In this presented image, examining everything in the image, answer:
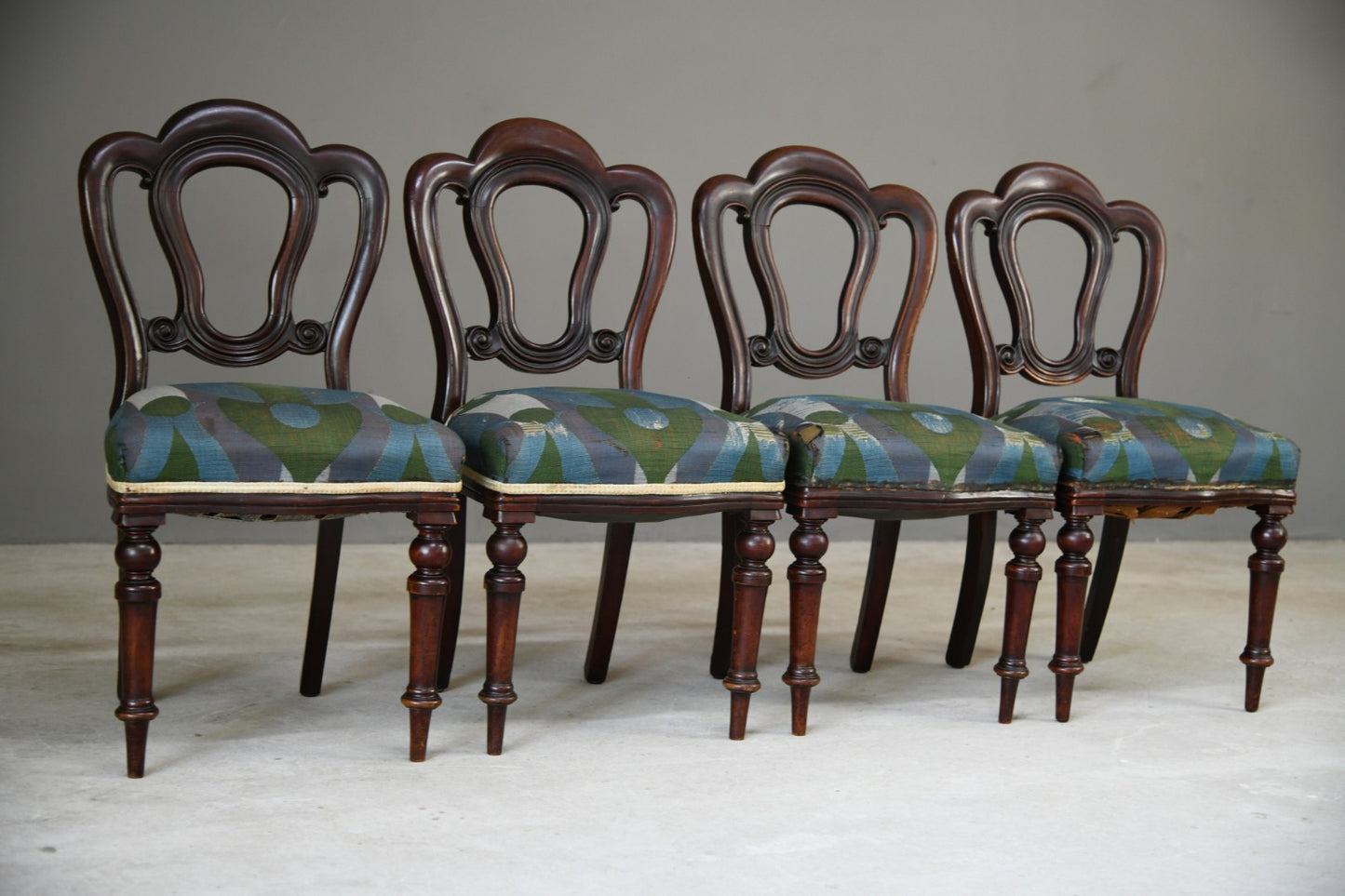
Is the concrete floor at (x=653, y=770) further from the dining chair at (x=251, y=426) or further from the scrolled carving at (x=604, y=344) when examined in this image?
the scrolled carving at (x=604, y=344)

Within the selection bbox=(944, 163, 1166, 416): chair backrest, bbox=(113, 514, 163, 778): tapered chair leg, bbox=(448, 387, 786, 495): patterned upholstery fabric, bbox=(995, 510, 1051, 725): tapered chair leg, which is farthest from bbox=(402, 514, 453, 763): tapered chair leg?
bbox=(944, 163, 1166, 416): chair backrest

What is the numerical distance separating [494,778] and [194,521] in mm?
2853

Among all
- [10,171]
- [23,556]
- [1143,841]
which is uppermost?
[10,171]

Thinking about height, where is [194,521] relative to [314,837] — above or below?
below

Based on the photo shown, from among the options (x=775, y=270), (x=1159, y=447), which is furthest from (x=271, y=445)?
(x=1159, y=447)

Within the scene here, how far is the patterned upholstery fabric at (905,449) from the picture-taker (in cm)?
197

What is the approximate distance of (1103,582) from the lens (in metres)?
2.64

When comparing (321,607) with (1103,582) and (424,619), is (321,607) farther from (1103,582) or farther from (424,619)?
(1103,582)

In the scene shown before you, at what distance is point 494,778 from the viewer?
1.74 m

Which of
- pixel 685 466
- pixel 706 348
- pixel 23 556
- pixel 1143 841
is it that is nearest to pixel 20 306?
pixel 23 556

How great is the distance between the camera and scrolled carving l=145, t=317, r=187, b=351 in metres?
2.00

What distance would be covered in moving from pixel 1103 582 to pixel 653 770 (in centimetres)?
126

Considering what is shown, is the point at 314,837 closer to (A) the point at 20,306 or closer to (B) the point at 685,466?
(B) the point at 685,466

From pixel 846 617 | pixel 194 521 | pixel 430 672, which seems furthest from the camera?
pixel 194 521
